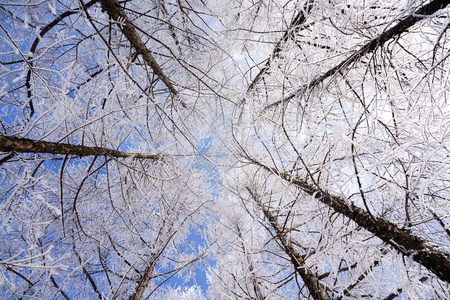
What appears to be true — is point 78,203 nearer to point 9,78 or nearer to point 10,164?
point 10,164

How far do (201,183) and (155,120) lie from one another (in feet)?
5.98

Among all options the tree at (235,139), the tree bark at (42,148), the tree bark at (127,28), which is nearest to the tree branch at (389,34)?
the tree at (235,139)

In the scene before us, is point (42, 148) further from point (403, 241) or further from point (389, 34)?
point (403, 241)

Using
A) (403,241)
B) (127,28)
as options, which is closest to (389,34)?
(403,241)

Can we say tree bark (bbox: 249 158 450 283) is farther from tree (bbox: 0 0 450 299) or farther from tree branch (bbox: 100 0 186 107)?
tree branch (bbox: 100 0 186 107)

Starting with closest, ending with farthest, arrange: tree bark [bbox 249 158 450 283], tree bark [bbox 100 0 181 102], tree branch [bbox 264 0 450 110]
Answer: tree branch [bbox 264 0 450 110]
tree bark [bbox 249 158 450 283]
tree bark [bbox 100 0 181 102]

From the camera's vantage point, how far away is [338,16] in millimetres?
1563

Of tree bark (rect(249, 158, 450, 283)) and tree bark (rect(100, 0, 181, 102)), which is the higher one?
tree bark (rect(100, 0, 181, 102))

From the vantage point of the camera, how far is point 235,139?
9.04ft

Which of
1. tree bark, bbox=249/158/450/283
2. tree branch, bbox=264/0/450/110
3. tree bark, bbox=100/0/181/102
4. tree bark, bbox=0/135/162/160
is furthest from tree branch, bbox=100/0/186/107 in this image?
tree bark, bbox=249/158/450/283

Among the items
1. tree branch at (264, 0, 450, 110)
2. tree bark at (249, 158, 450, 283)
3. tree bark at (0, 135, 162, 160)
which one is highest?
tree bark at (0, 135, 162, 160)

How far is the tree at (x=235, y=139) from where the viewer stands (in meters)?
1.46

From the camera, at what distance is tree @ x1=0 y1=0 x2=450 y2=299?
57.6 inches

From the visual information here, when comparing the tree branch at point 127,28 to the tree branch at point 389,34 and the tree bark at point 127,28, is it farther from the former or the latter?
the tree branch at point 389,34
